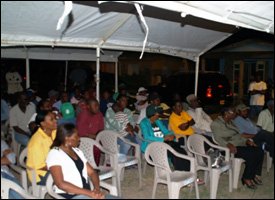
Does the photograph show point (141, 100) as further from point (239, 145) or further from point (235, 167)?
point (235, 167)

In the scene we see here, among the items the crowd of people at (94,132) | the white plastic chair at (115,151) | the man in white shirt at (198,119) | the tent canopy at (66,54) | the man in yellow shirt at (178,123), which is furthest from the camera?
the man in white shirt at (198,119)

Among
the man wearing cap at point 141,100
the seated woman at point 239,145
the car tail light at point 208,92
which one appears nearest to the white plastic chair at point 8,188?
the seated woman at point 239,145

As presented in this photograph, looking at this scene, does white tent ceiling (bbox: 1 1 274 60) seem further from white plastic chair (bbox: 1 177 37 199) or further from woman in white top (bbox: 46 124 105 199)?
white plastic chair (bbox: 1 177 37 199)

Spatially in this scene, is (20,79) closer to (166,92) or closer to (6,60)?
(6,60)

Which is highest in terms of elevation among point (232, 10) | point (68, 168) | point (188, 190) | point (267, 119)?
point (232, 10)

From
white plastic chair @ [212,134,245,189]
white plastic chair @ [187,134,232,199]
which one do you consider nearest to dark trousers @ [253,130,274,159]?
white plastic chair @ [212,134,245,189]

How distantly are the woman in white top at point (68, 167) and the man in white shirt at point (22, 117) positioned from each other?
0.47 metres

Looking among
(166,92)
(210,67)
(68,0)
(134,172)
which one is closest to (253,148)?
(134,172)

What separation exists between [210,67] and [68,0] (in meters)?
16.8

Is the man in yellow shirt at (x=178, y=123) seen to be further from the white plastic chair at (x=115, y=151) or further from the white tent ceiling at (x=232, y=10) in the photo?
the white tent ceiling at (x=232, y=10)

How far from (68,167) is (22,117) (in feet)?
4.20

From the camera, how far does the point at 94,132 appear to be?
527 centimetres

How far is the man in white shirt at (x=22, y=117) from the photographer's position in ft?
11.2

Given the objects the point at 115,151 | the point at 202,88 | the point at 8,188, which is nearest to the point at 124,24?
the point at 115,151
